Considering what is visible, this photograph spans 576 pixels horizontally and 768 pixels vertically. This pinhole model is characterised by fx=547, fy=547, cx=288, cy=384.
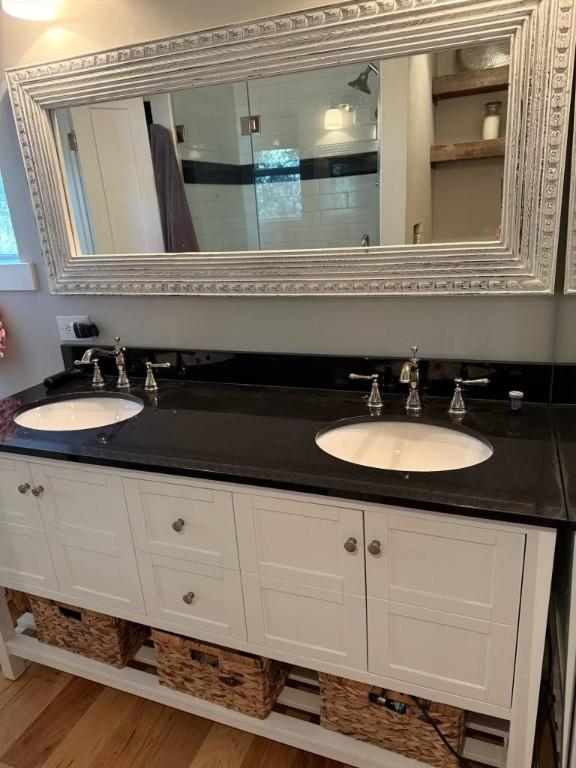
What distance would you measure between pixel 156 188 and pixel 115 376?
642 mm

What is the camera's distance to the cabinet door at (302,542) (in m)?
1.10

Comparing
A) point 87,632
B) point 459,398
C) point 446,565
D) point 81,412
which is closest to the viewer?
point 446,565

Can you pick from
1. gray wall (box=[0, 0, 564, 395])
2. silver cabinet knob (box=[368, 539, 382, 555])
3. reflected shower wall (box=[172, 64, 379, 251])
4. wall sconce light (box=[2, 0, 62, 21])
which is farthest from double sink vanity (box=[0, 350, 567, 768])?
wall sconce light (box=[2, 0, 62, 21])

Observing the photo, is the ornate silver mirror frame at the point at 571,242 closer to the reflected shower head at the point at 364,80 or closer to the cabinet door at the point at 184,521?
the reflected shower head at the point at 364,80

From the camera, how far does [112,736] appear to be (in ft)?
4.99

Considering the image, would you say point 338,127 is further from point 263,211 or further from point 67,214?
point 67,214

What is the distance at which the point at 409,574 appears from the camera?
1.07 metres

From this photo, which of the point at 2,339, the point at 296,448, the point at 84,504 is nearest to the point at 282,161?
the point at 296,448

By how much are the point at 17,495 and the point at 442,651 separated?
3.69 feet

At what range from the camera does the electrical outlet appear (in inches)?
75.1

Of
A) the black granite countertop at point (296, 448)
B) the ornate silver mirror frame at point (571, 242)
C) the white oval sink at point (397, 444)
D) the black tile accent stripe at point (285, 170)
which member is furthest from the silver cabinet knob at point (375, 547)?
the black tile accent stripe at point (285, 170)

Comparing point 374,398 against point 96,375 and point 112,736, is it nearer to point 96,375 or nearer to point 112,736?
point 96,375

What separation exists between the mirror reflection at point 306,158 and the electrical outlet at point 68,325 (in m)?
0.31

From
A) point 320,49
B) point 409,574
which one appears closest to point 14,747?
point 409,574
